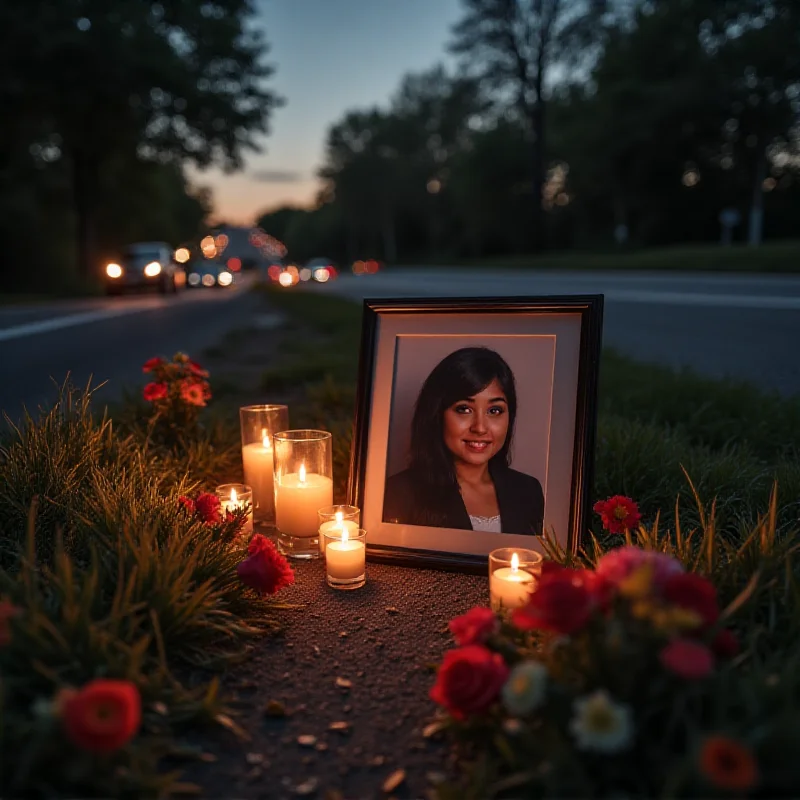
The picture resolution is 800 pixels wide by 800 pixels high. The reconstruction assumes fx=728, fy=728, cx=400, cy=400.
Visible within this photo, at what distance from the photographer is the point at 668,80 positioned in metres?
39.2

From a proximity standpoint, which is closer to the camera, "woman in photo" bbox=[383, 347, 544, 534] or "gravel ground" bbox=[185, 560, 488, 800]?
"gravel ground" bbox=[185, 560, 488, 800]

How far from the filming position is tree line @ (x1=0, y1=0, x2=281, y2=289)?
1956 cm

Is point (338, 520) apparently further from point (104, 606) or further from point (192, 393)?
point (192, 393)

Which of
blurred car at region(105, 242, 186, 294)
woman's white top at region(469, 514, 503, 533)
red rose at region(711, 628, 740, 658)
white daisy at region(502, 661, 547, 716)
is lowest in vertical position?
woman's white top at region(469, 514, 503, 533)

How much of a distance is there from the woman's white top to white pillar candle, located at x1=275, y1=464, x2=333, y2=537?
0.62m

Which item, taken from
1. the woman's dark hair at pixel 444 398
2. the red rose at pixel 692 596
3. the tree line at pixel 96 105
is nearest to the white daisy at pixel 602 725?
the red rose at pixel 692 596

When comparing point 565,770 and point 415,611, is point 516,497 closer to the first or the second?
point 415,611

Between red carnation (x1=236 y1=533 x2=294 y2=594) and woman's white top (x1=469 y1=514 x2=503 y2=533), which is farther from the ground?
woman's white top (x1=469 y1=514 x2=503 y2=533)

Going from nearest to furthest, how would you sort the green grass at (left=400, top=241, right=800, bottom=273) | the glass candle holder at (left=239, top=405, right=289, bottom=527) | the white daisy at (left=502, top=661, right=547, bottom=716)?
the white daisy at (left=502, top=661, right=547, bottom=716) → the glass candle holder at (left=239, top=405, right=289, bottom=527) → the green grass at (left=400, top=241, right=800, bottom=273)

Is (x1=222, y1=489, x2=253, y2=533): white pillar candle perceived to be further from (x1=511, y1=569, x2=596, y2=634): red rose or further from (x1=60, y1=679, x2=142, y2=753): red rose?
(x1=511, y1=569, x2=596, y2=634): red rose

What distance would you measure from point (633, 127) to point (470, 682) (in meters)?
43.8

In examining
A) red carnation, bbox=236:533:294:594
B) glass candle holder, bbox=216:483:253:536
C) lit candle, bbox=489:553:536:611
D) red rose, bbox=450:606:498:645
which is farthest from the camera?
glass candle holder, bbox=216:483:253:536

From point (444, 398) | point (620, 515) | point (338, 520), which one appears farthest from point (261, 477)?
point (620, 515)

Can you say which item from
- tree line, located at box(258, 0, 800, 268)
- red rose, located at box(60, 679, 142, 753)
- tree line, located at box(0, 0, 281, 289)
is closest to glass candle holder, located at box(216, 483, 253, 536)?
red rose, located at box(60, 679, 142, 753)
